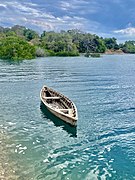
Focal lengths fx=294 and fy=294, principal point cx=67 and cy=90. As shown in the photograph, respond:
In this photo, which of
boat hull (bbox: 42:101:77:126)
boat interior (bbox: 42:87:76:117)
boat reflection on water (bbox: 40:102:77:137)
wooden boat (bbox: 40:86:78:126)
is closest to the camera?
boat reflection on water (bbox: 40:102:77:137)

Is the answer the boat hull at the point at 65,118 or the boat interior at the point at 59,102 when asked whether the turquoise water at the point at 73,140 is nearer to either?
the boat hull at the point at 65,118

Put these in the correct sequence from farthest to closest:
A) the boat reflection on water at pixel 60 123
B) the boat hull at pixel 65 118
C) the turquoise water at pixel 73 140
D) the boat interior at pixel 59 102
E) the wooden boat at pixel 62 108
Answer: the boat interior at pixel 59 102 → the wooden boat at pixel 62 108 → the boat hull at pixel 65 118 → the boat reflection on water at pixel 60 123 → the turquoise water at pixel 73 140

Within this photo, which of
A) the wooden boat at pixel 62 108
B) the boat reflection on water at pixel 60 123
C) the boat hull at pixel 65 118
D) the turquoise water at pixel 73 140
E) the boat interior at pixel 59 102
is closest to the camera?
the turquoise water at pixel 73 140

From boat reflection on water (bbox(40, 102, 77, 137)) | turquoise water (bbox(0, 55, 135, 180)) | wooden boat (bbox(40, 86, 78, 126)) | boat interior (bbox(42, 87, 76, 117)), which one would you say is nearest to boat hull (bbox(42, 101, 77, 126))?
wooden boat (bbox(40, 86, 78, 126))

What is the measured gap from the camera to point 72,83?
4956 centimetres

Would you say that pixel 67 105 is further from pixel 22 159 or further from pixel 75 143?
pixel 22 159

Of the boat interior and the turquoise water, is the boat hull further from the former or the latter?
the boat interior

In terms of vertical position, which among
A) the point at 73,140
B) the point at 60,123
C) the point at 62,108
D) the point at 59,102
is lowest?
the point at 73,140

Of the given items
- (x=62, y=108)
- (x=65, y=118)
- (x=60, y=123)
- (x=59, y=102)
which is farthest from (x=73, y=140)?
(x=59, y=102)

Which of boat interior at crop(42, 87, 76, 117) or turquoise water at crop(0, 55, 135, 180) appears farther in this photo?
boat interior at crop(42, 87, 76, 117)

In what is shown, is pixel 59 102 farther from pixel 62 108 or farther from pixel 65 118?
pixel 65 118

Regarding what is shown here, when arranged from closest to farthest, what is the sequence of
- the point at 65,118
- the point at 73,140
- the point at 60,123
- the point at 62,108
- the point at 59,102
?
the point at 73,140 → the point at 65,118 → the point at 60,123 → the point at 62,108 → the point at 59,102

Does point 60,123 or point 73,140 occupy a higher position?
point 60,123

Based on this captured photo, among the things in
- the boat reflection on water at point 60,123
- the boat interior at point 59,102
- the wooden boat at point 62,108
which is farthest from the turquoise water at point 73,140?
the boat interior at point 59,102
